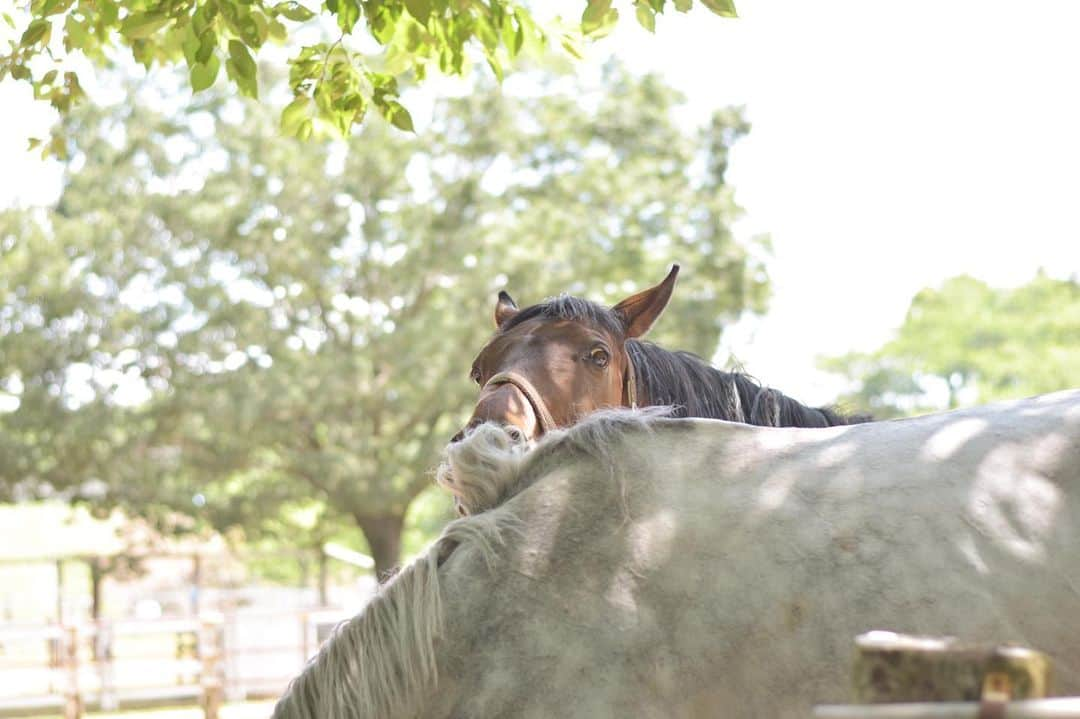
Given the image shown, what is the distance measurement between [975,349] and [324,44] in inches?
1990

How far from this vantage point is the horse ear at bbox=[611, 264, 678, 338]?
5555 mm

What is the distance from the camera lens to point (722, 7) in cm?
421

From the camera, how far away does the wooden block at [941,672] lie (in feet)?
4.75

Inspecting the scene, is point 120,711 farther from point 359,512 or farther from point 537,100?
point 537,100

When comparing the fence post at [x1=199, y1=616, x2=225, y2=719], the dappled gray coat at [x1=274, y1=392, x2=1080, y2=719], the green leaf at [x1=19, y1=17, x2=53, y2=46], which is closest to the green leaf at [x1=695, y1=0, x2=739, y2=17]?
the dappled gray coat at [x1=274, y1=392, x2=1080, y2=719]

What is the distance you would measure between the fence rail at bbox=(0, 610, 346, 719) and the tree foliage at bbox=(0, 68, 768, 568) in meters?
1.82

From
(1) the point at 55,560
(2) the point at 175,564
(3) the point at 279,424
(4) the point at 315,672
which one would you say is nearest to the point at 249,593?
(1) the point at 55,560

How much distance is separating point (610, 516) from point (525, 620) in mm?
288

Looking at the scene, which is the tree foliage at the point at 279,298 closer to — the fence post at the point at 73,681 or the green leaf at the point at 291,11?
the fence post at the point at 73,681

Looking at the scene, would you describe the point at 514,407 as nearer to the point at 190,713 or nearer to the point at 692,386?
the point at 692,386

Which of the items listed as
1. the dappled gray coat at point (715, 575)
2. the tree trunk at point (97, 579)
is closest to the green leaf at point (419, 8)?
the dappled gray coat at point (715, 575)

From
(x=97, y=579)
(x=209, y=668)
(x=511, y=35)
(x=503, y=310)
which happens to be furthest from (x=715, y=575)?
(x=97, y=579)

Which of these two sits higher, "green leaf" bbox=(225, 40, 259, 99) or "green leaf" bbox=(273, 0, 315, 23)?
"green leaf" bbox=(273, 0, 315, 23)

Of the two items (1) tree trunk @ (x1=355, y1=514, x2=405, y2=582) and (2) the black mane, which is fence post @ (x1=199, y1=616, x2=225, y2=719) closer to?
(1) tree trunk @ (x1=355, y1=514, x2=405, y2=582)
